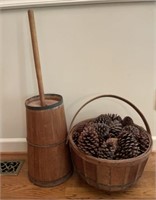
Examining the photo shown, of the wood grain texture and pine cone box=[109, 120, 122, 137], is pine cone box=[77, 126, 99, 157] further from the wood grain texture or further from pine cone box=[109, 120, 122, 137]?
the wood grain texture

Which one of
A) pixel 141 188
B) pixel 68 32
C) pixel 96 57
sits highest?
pixel 68 32

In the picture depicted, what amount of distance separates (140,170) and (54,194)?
357mm

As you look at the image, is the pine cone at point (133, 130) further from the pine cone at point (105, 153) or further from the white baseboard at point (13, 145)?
the white baseboard at point (13, 145)

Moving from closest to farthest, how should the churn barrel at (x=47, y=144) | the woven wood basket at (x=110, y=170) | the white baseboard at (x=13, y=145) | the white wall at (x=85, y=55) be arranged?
the woven wood basket at (x=110, y=170) < the churn barrel at (x=47, y=144) < the white wall at (x=85, y=55) < the white baseboard at (x=13, y=145)

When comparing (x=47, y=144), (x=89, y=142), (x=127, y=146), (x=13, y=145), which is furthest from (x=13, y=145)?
(x=127, y=146)

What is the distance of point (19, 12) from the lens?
3.34ft

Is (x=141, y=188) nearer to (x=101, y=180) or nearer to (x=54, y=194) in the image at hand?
(x=101, y=180)

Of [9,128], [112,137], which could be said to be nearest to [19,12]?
[9,128]

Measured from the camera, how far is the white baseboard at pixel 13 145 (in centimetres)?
119

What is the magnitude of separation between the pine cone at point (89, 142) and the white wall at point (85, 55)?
0.90 feet

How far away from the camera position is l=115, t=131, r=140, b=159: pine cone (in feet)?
2.68

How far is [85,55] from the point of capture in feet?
3.44

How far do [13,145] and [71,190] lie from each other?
0.44 metres

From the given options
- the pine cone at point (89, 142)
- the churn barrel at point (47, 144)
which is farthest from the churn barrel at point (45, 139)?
the pine cone at point (89, 142)
